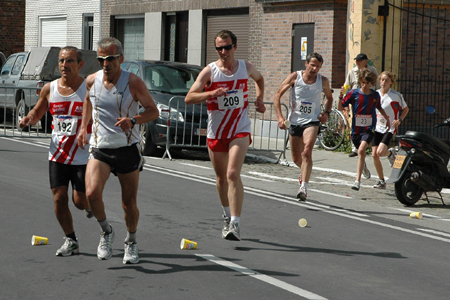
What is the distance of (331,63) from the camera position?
62.8 ft

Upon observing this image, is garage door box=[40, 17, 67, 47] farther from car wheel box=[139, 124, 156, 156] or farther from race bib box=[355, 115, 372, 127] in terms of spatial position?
race bib box=[355, 115, 372, 127]

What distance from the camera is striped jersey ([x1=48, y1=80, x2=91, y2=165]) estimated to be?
6.71 m

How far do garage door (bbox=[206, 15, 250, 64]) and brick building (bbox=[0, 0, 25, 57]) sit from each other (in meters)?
18.6

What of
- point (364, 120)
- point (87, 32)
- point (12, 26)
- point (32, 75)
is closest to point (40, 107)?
point (364, 120)

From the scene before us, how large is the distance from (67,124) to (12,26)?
115 ft

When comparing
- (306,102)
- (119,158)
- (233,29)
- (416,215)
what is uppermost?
(233,29)

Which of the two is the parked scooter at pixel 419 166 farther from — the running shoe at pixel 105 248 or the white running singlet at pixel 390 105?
the running shoe at pixel 105 248

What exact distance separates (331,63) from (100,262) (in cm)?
1340

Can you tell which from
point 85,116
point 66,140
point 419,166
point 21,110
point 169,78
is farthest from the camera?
point 21,110

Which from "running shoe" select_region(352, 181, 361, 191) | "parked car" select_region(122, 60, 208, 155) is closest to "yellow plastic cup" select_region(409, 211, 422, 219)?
"running shoe" select_region(352, 181, 361, 191)

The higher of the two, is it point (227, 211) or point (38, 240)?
point (227, 211)

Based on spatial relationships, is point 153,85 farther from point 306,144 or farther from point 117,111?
point 117,111

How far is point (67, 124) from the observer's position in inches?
267

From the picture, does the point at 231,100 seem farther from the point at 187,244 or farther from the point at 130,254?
the point at 130,254
